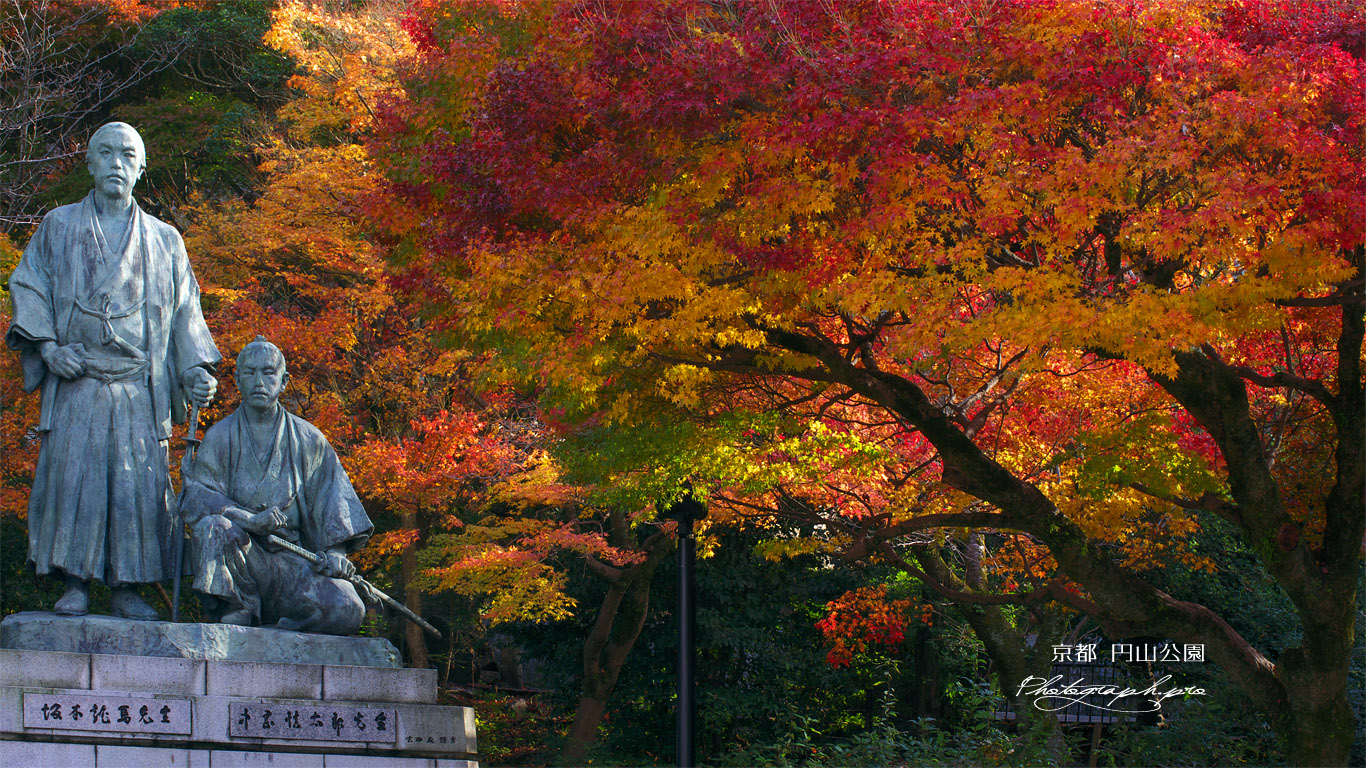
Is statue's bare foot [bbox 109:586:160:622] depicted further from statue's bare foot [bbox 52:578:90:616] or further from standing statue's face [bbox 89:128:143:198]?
standing statue's face [bbox 89:128:143:198]


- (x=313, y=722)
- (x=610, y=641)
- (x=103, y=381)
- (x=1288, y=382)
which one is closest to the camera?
(x=313, y=722)

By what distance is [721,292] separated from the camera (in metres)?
8.41

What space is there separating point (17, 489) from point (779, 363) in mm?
12324

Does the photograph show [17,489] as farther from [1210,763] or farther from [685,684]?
[1210,763]

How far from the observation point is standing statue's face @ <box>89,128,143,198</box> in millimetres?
6281

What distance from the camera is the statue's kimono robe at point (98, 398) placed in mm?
6082

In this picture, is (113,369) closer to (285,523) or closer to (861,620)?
(285,523)

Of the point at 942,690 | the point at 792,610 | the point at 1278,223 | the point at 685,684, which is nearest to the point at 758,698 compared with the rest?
the point at 792,610

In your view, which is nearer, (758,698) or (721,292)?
(721,292)

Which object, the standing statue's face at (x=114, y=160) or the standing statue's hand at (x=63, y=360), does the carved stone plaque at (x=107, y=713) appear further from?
the standing statue's face at (x=114, y=160)

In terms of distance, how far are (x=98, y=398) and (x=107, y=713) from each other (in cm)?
169

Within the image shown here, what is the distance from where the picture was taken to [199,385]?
6.39m

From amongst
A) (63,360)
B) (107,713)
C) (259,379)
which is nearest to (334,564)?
(259,379)

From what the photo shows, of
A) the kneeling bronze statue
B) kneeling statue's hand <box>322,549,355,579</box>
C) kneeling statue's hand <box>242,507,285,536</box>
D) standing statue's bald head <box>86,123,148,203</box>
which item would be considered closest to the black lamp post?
the kneeling bronze statue
